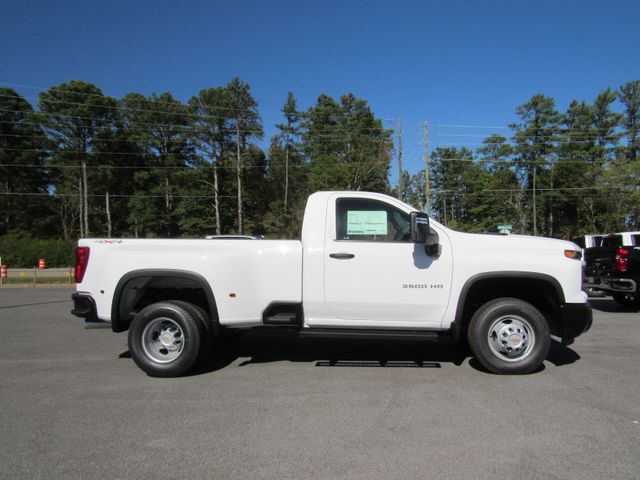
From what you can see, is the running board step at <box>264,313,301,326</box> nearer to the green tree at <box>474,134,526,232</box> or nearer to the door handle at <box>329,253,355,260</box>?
the door handle at <box>329,253,355,260</box>

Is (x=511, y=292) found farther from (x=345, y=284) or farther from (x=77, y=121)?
(x=77, y=121)

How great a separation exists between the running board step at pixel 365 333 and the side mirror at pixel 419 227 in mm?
1041

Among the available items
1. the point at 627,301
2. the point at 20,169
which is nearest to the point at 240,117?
the point at 20,169

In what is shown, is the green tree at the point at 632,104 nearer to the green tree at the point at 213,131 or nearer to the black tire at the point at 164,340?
the green tree at the point at 213,131

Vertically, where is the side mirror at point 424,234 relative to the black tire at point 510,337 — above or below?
above

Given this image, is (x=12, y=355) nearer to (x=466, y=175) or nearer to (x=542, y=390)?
(x=542, y=390)

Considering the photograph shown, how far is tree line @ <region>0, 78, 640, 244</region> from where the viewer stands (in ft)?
160

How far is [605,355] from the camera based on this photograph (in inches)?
228

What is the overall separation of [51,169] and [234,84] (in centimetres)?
2757

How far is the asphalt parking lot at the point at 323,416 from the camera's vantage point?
2.96 m

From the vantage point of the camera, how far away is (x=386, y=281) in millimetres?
4754

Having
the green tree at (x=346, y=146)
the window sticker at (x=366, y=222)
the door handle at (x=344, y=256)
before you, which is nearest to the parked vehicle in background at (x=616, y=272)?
the window sticker at (x=366, y=222)

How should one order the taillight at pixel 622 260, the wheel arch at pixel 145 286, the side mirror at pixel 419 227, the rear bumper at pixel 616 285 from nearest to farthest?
the side mirror at pixel 419 227, the wheel arch at pixel 145 286, the rear bumper at pixel 616 285, the taillight at pixel 622 260

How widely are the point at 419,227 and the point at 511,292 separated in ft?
5.18
